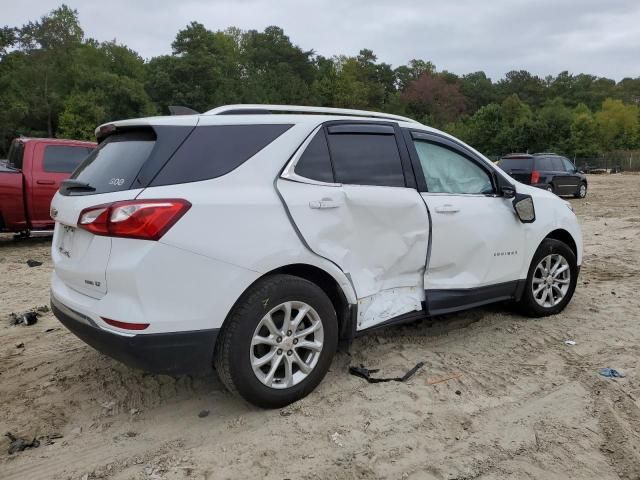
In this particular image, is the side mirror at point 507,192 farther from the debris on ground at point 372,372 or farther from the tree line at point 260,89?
the tree line at point 260,89

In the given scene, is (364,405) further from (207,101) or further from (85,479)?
(207,101)

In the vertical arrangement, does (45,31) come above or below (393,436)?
above

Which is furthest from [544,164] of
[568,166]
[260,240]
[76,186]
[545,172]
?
[76,186]

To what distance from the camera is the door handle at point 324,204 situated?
3.32m

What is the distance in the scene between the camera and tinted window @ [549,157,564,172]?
63.5 ft

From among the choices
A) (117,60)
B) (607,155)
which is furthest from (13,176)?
(117,60)

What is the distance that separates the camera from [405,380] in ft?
12.1

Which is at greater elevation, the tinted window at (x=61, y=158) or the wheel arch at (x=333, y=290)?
the tinted window at (x=61, y=158)

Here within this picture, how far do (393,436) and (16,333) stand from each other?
356 cm

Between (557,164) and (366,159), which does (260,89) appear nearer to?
(557,164)

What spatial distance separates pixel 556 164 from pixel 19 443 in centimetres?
1989

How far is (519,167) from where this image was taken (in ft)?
60.4

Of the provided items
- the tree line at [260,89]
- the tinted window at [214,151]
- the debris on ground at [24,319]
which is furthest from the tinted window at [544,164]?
the tree line at [260,89]

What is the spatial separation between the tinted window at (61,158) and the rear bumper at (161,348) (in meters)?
6.90
